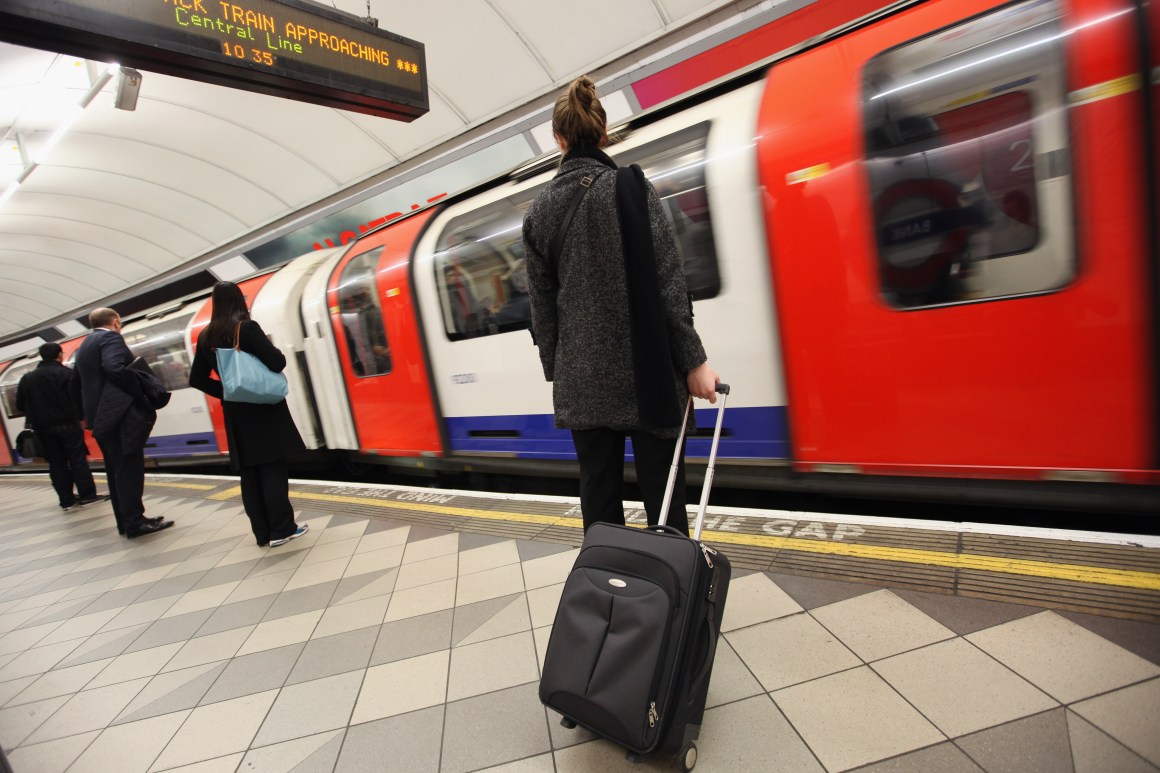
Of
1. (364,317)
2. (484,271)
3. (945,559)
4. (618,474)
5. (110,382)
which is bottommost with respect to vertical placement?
(945,559)

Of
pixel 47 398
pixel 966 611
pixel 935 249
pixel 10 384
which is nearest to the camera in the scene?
pixel 966 611

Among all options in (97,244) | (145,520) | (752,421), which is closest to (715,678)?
(752,421)

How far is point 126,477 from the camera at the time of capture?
4707mm

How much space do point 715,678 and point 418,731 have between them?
965 mm

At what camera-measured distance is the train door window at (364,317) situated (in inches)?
201

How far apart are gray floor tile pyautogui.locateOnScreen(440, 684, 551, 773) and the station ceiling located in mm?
7022

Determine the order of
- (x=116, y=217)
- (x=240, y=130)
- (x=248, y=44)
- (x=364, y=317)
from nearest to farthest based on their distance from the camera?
1. (x=248, y=44)
2. (x=364, y=317)
3. (x=240, y=130)
4. (x=116, y=217)

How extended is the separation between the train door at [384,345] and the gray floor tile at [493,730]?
10.3 feet

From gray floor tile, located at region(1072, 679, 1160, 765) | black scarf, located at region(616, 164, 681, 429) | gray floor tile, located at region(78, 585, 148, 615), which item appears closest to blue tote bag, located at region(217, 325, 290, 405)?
gray floor tile, located at region(78, 585, 148, 615)

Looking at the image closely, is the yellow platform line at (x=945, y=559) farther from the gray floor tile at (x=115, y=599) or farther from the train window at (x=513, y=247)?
Answer: the gray floor tile at (x=115, y=599)

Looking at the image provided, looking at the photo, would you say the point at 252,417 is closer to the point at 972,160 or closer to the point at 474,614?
the point at 474,614

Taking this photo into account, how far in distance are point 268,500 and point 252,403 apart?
68 cm

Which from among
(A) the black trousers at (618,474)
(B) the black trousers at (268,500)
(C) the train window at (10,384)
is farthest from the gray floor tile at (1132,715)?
(C) the train window at (10,384)

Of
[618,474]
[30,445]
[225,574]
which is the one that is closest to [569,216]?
[618,474]
